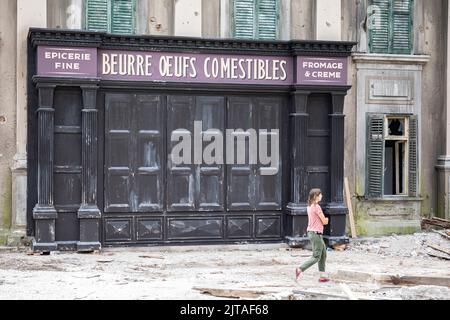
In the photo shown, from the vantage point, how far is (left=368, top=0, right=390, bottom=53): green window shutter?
17.7 m

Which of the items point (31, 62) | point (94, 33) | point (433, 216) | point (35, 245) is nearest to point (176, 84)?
point (94, 33)

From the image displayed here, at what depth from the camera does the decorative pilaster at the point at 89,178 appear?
1540 centimetres

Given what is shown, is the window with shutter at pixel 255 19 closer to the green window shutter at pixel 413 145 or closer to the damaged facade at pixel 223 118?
the damaged facade at pixel 223 118

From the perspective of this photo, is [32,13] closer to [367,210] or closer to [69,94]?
[69,94]

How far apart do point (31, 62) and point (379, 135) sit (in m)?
7.48

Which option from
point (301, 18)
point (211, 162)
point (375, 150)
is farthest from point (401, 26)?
point (211, 162)

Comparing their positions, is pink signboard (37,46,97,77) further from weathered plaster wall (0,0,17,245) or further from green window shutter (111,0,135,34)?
green window shutter (111,0,135,34)

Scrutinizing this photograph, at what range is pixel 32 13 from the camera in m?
15.7

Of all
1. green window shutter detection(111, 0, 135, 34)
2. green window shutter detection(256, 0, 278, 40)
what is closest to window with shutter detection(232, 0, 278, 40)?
green window shutter detection(256, 0, 278, 40)

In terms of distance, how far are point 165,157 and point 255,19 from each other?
358cm

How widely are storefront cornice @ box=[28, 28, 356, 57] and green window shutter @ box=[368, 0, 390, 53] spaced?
1.27 metres

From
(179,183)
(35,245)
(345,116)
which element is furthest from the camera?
(345,116)

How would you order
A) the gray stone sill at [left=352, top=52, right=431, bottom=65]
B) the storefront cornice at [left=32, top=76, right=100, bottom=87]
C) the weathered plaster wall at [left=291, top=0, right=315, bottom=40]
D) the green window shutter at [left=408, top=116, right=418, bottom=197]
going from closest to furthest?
the storefront cornice at [left=32, top=76, right=100, bottom=87] < the weathered plaster wall at [left=291, top=0, right=315, bottom=40] < the gray stone sill at [left=352, top=52, right=431, bottom=65] < the green window shutter at [left=408, top=116, right=418, bottom=197]

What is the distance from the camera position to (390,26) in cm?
1780
